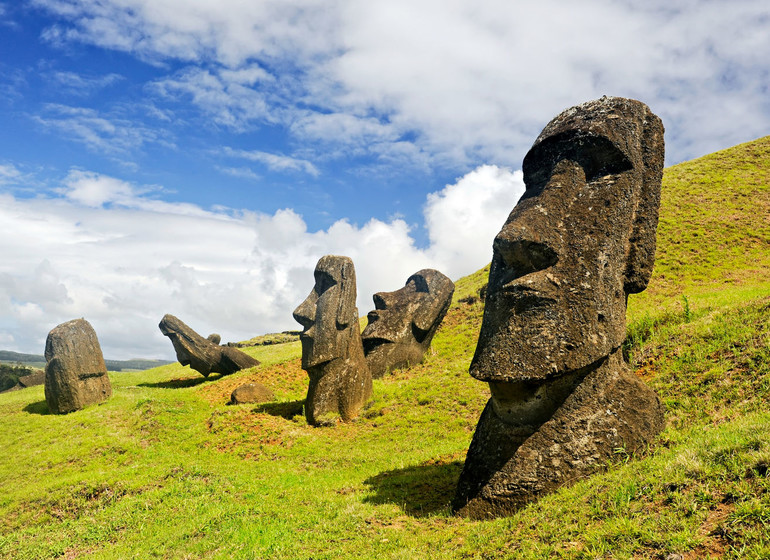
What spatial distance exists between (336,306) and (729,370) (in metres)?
10.9

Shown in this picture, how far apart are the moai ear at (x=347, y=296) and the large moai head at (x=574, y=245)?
909cm

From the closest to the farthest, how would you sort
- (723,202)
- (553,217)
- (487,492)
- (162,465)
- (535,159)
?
1. (487,492)
2. (553,217)
3. (535,159)
4. (162,465)
5. (723,202)

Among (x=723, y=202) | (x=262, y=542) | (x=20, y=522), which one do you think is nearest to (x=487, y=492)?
(x=262, y=542)

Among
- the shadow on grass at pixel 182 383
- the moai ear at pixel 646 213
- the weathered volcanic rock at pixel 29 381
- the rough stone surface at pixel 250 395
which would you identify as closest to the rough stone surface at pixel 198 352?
the shadow on grass at pixel 182 383

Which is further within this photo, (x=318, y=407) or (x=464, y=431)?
(x=318, y=407)

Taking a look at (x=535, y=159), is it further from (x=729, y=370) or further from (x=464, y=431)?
(x=464, y=431)

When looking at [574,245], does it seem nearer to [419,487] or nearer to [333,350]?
[419,487]

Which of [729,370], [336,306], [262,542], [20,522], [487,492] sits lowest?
[20,522]

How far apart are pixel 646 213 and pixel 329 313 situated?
10.5 m

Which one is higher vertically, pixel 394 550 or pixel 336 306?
pixel 336 306

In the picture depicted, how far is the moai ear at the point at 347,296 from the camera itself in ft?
54.0

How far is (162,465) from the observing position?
12836mm

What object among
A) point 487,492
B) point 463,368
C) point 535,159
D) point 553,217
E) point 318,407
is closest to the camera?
point 487,492

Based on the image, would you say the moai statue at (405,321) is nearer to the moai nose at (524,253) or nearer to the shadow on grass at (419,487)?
the shadow on grass at (419,487)
